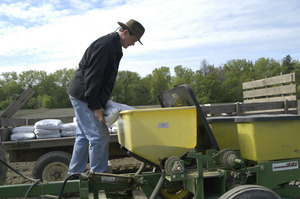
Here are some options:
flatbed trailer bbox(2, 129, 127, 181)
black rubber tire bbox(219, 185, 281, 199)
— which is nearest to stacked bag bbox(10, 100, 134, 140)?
flatbed trailer bbox(2, 129, 127, 181)

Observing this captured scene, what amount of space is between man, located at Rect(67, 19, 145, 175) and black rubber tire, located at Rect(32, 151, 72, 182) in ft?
4.78

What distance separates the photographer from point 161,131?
8.63 feet

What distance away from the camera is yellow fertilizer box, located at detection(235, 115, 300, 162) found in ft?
9.13

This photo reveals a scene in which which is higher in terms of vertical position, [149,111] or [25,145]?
[149,111]

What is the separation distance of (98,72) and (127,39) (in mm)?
605

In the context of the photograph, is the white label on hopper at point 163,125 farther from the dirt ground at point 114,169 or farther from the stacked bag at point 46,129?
the dirt ground at point 114,169

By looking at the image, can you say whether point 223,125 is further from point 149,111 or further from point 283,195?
point 149,111

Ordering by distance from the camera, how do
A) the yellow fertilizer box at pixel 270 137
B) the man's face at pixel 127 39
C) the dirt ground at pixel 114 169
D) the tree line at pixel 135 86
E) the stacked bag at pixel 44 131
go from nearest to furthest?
the yellow fertilizer box at pixel 270 137, the man's face at pixel 127 39, the stacked bag at pixel 44 131, the dirt ground at pixel 114 169, the tree line at pixel 135 86

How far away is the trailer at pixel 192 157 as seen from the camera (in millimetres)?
2557

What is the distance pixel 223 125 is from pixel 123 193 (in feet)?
5.10

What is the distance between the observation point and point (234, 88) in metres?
63.6

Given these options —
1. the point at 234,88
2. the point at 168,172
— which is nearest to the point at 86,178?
the point at 168,172

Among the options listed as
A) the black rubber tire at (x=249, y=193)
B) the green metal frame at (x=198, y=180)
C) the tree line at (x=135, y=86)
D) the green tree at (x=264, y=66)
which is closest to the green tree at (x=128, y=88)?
the tree line at (x=135, y=86)

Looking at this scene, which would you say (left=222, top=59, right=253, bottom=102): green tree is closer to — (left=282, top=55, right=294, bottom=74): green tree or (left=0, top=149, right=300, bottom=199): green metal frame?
(left=282, top=55, right=294, bottom=74): green tree
